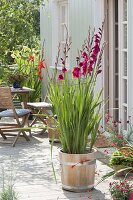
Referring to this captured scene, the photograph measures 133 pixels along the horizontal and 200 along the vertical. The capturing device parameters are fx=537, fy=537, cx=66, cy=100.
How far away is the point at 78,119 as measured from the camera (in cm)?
623

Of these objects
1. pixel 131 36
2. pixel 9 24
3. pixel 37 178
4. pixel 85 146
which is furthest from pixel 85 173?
pixel 9 24

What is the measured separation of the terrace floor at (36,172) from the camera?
20.4ft

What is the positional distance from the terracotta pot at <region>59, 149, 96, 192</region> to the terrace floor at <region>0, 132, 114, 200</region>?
0.09 metres

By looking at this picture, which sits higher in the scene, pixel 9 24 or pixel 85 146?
pixel 9 24

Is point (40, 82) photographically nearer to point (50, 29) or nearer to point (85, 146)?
point (50, 29)

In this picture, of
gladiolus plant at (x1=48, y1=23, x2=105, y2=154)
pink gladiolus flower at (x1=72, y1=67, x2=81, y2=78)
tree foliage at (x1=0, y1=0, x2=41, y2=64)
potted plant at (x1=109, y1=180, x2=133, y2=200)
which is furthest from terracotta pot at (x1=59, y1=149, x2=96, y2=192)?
tree foliage at (x1=0, y1=0, x2=41, y2=64)

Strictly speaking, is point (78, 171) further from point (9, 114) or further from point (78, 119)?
point (9, 114)

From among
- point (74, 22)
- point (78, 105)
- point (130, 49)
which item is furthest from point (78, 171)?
point (74, 22)

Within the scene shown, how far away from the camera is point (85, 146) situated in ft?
21.0

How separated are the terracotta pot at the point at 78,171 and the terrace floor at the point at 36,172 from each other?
3.7 inches

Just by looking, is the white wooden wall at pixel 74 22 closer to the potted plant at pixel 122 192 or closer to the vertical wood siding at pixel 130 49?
the vertical wood siding at pixel 130 49

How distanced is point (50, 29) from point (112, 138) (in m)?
6.23

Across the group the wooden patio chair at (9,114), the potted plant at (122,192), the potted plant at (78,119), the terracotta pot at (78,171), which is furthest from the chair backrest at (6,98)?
the potted plant at (122,192)

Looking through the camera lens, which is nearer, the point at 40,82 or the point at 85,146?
the point at 85,146
